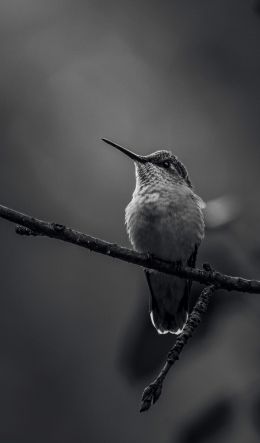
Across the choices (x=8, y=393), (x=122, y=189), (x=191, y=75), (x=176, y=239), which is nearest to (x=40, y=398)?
(x=8, y=393)

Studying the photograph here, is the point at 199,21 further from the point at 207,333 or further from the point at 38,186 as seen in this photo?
the point at 207,333

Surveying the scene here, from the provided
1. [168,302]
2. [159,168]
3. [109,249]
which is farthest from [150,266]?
[168,302]

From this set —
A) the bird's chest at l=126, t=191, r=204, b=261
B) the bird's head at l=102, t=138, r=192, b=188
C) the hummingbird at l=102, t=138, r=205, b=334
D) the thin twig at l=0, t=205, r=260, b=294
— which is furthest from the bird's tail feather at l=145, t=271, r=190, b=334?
the thin twig at l=0, t=205, r=260, b=294

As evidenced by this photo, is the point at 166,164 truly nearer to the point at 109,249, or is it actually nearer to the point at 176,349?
the point at 109,249

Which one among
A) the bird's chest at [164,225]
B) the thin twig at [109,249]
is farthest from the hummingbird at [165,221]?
the thin twig at [109,249]

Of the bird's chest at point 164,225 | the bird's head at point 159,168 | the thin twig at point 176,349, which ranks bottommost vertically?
the thin twig at point 176,349

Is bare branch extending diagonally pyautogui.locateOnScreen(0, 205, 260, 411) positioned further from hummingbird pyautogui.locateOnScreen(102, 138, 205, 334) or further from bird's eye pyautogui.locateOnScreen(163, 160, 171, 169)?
bird's eye pyautogui.locateOnScreen(163, 160, 171, 169)

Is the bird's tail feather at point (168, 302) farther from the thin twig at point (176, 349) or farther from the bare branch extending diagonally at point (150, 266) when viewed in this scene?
the thin twig at point (176, 349)
